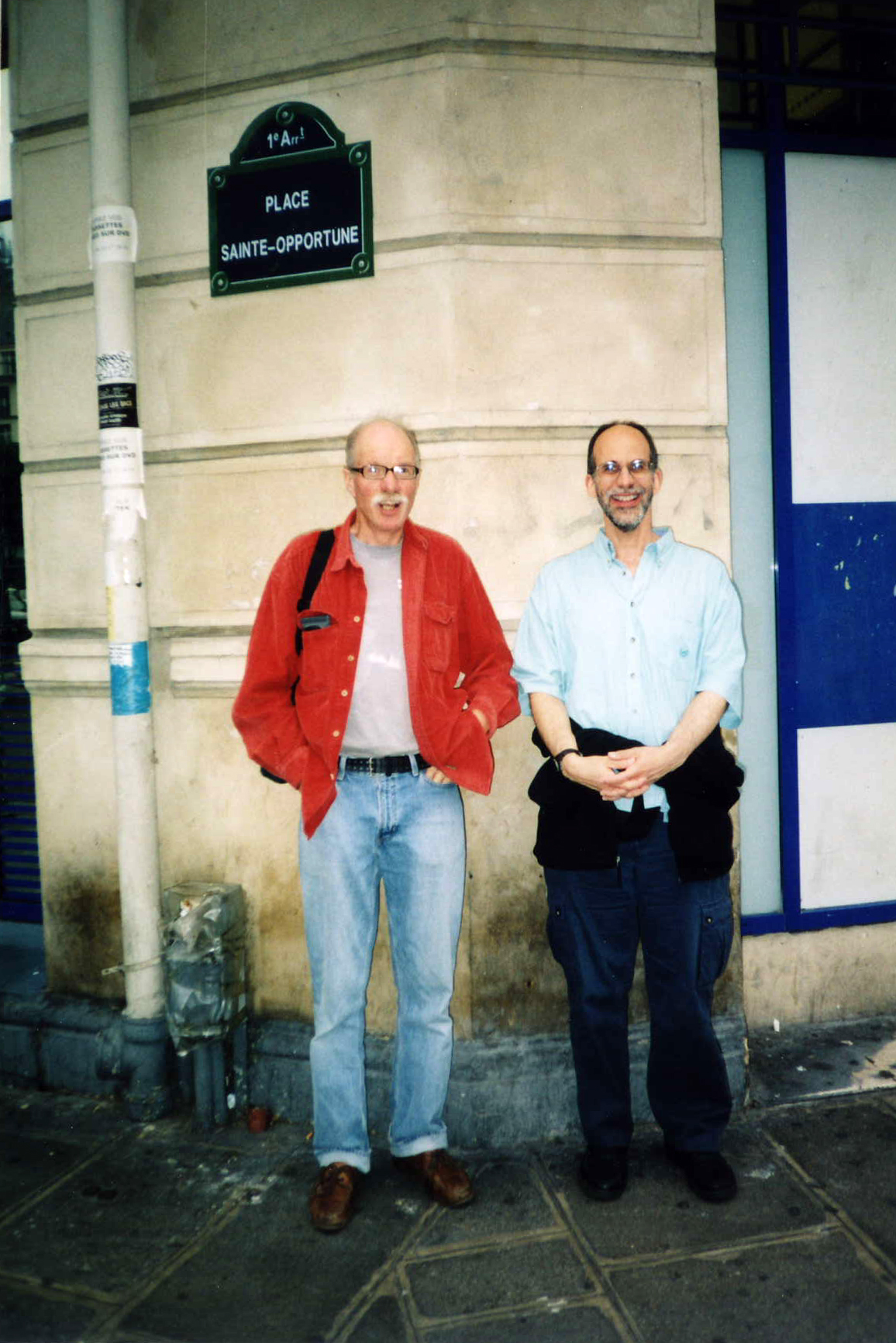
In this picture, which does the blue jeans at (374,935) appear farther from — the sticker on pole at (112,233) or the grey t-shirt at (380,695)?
the sticker on pole at (112,233)

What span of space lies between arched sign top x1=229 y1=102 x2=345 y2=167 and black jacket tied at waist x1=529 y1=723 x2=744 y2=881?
2.26 meters

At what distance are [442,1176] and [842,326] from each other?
3589 mm

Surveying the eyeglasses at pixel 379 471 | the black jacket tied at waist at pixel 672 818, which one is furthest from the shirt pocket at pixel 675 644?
the eyeglasses at pixel 379 471

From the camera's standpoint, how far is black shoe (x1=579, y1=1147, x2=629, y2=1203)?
119 inches

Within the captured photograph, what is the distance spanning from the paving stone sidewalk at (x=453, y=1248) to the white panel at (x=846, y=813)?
1.04m

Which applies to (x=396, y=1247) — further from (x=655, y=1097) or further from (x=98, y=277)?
(x=98, y=277)

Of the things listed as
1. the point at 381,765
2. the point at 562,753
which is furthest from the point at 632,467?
the point at 381,765

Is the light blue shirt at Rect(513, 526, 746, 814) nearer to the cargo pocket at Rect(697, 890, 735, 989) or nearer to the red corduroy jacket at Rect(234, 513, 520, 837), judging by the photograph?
the red corduroy jacket at Rect(234, 513, 520, 837)

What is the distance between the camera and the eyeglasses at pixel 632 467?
296 cm

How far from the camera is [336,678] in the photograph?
2938 millimetres

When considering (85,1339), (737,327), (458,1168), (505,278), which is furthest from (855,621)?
(85,1339)

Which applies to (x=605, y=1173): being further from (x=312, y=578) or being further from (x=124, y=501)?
(x=124, y=501)

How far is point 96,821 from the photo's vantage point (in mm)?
3988

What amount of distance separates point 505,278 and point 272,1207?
3.09m
